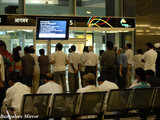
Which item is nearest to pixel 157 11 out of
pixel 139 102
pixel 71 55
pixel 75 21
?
pixel 75 21

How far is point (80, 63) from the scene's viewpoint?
1295 centimetres

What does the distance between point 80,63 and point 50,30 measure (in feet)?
5.57

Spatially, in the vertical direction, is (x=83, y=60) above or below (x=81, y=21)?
below

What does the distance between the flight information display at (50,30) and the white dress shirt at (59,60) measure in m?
0.58

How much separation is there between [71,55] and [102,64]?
1.31m

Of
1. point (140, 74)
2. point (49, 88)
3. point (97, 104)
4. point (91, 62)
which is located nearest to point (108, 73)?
point (91, 62)

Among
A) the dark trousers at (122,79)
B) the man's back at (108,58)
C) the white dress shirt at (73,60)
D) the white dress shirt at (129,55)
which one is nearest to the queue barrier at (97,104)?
the man's back at (108,58)

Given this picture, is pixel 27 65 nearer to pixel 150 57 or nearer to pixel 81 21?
pixel 150 57

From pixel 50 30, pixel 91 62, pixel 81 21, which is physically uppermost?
pixel 81 21

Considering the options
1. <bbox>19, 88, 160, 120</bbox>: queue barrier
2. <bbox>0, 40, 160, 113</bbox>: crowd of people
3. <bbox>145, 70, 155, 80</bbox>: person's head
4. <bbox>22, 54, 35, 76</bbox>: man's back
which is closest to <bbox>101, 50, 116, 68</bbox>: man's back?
<bbox>0, 40, 160, 113</bbox>: crowd of people

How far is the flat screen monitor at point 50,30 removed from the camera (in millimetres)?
11977

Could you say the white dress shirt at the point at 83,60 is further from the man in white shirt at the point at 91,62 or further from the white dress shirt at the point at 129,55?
the white dress shirt at the point at 129,55

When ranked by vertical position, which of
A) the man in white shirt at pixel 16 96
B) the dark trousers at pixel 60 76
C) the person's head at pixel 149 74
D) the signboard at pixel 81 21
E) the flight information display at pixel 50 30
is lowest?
the dark trousers at pixel 60 76

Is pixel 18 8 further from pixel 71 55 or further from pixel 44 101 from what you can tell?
pixel 44 101
